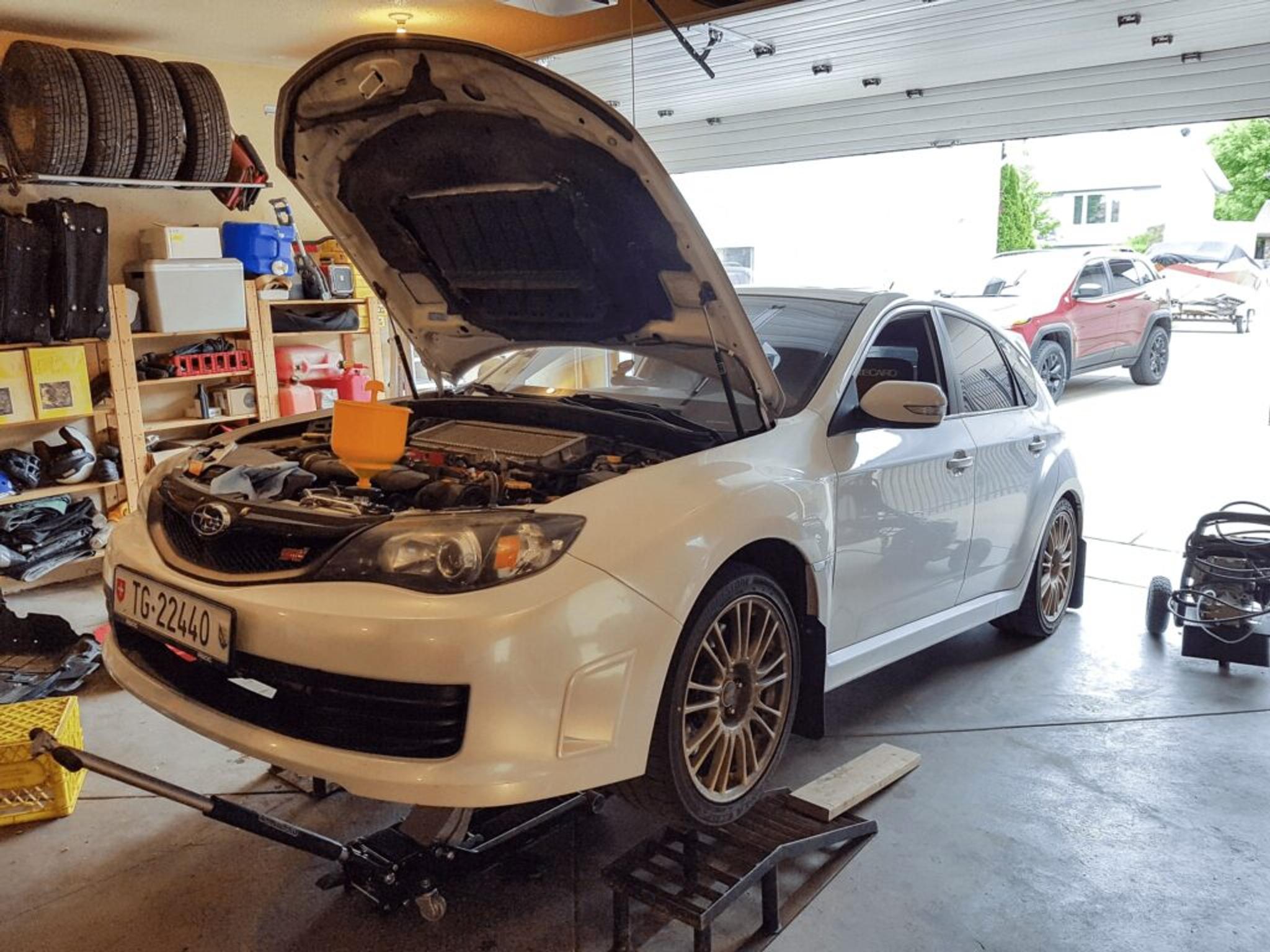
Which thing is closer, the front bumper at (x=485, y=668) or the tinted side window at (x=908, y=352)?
the front bumper at (x=485, y=668)

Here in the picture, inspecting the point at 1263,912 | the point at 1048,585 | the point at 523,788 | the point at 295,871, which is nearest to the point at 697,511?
the point at 523,788

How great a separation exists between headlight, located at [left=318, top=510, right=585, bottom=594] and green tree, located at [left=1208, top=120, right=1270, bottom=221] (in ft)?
31.1

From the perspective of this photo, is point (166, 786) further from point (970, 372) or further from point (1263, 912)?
point (970, 372)

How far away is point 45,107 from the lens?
14.9 feet

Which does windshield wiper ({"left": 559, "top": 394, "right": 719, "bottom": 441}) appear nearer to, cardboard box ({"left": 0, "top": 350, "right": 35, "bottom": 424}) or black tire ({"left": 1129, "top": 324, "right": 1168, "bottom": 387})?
cardboard box ({"left": 0, "top": 350, "right": 35, "bottom": 424})

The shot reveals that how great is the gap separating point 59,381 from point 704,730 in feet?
13.9

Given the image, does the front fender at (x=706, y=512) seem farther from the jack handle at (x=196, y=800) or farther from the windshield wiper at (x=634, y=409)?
the jack handle at (x=196, y=800)

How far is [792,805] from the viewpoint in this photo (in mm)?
2508

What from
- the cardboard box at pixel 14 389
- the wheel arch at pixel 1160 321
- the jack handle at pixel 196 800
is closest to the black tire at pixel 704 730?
the jack handle at pixel 196 800

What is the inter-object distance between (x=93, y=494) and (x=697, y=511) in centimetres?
456

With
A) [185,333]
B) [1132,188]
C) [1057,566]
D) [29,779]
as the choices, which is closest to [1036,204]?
[1132,188]

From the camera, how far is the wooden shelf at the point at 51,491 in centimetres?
486

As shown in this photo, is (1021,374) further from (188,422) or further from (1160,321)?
(1160,321)

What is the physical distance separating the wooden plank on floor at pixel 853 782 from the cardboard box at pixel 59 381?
167 inches
